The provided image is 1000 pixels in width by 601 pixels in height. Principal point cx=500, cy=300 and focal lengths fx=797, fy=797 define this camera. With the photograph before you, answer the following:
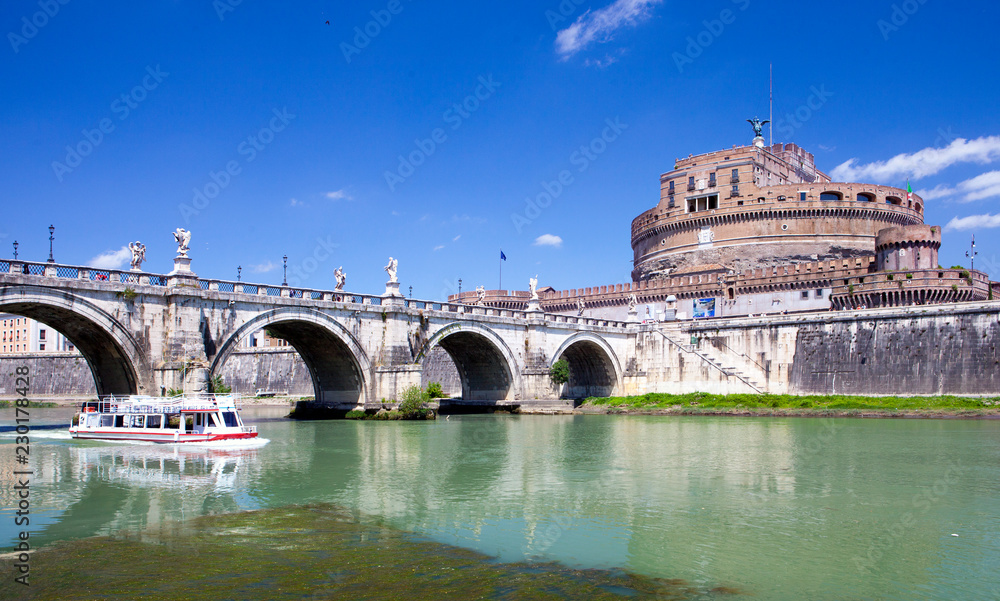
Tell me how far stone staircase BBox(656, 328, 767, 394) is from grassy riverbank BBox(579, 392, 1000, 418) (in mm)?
2523

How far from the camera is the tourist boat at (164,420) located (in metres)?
28.2

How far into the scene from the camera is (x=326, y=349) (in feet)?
138

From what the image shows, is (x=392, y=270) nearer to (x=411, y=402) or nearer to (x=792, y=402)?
(x=411, y=402)

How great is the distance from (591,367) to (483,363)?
10.5m

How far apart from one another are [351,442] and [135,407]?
8.10 m

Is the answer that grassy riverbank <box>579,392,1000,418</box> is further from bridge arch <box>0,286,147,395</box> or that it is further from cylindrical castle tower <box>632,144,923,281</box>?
bridge arch <box>0,286,147,395</box>

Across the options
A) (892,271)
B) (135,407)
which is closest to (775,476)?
(135,407)

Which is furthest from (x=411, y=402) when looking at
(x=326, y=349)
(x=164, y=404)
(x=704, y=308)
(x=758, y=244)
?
(x=758, y=244)

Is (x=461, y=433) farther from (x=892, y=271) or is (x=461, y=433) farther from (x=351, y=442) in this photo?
(x=892, y=271)

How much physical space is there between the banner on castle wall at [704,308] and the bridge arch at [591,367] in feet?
42.0

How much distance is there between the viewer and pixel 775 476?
21.1m

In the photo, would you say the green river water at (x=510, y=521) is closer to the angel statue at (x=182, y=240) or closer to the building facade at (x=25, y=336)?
the angel statue at (x=182, y=240)

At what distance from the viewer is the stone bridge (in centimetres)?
3105

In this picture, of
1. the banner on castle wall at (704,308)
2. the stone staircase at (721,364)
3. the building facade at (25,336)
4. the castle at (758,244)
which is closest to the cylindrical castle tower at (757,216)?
the castle at (758,244)
